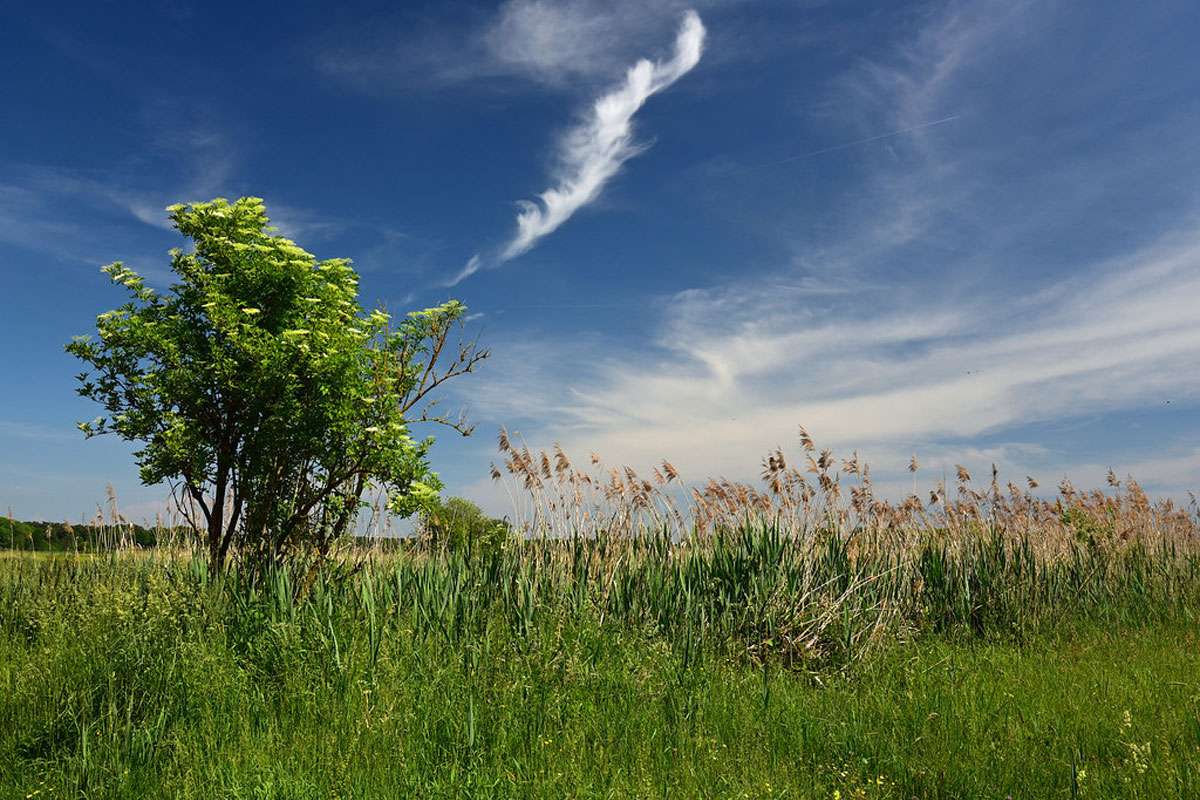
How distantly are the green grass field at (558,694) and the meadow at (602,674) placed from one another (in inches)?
1.1

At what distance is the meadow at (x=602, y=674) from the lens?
4887 mm

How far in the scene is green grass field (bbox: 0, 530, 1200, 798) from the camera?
484 cm

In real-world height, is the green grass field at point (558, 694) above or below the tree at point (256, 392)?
below

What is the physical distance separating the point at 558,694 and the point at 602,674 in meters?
0.51

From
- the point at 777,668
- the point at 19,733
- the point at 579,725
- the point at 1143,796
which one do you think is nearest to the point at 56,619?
the point at 19,733

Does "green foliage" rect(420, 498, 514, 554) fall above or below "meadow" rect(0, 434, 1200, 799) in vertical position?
above

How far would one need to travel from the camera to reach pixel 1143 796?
4707 mm

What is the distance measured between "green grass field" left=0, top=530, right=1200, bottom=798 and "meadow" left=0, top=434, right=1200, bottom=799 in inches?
1.1

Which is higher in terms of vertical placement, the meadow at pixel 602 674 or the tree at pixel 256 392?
the tree at pixel 256 392

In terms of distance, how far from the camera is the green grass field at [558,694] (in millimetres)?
4836

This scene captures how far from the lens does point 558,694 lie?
19.1 feet

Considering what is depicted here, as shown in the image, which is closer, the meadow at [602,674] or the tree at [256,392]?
the meadow at [602,674]

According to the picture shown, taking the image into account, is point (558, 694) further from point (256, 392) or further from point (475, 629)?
point (256, 392)

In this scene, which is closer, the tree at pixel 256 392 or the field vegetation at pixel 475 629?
the field vegetation at pixel 475 629
